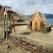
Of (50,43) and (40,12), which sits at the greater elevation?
(40,12)

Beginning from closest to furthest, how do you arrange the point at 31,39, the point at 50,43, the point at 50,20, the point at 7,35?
1. the point at 50,43
2. the point at 31,39
3. the point at 7,35
4. the point at 50,20

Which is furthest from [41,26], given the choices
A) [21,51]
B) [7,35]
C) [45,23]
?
[21,51]

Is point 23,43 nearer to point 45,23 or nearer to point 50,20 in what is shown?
point 45,23

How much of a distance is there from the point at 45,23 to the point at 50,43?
8.66 ft

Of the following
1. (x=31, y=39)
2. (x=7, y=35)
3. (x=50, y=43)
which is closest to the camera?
(x=50, y=43)

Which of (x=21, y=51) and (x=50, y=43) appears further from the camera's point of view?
(x=21, y=51)

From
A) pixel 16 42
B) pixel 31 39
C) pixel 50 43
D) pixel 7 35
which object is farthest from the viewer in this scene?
pixel 7 35

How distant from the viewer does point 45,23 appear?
902cm

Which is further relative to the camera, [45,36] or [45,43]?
[45,36]

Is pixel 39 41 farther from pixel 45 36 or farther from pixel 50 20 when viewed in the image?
pixel 50 20

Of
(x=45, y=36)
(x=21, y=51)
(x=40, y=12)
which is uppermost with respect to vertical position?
(x=40, y=12)

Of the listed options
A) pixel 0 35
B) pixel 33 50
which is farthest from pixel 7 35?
pixel 33 50

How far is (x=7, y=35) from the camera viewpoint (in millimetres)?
8781

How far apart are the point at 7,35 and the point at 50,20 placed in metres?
2.68
